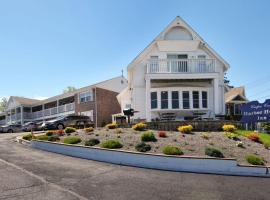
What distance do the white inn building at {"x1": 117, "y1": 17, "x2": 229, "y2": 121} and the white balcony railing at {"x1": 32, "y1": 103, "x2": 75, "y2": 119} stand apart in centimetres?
2017

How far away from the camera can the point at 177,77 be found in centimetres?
2334

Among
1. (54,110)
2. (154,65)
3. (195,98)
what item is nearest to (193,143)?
(195,98)

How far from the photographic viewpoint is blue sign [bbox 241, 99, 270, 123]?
1764 centimetres

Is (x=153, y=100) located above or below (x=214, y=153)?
above

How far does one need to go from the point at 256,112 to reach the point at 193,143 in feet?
19.9

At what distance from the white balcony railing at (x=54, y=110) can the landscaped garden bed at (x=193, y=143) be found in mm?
26744

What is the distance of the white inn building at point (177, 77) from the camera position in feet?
77.9

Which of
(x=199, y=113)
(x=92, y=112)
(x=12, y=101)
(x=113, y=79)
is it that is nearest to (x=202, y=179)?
(x=199, y=113)

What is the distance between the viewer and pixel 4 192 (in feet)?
25.7

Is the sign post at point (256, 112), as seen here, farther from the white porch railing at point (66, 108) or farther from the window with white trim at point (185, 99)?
the white porch railing at point (66, 108)

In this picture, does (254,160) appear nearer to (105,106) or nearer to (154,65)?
(154,65)

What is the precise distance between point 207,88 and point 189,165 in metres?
13.7

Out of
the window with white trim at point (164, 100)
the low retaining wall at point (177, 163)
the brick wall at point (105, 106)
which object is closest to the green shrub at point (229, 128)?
the low retaining wall at point (177, 163)

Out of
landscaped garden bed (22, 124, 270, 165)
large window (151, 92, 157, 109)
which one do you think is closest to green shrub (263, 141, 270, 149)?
landscaped garden bed (22, 124, 270, 165)
